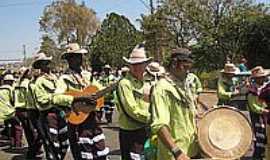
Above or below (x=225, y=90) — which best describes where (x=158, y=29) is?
above

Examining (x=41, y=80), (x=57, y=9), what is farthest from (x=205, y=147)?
(x=57, y=9)

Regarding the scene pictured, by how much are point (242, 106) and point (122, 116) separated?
624 cm

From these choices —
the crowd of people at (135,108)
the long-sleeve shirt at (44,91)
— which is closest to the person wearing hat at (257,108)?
the crowd of people at (135,108)

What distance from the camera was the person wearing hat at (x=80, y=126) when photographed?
6.65 metres

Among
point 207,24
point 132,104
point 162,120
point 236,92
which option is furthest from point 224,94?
point 207,24

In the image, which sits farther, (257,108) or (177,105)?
(257,108)

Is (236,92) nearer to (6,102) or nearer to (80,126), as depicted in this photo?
(6,102)

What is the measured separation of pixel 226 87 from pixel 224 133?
6528mm

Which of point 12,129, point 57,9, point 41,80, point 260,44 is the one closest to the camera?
point 41,80

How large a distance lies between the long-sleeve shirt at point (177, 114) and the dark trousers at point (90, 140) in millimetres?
1933

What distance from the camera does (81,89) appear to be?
6.96m

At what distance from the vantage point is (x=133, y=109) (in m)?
6.30

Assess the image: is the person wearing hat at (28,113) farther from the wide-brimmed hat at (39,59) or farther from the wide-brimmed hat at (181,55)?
the wide-brimmed hat at (181,55)

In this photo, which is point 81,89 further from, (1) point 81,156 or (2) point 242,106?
(2) point 242,106
